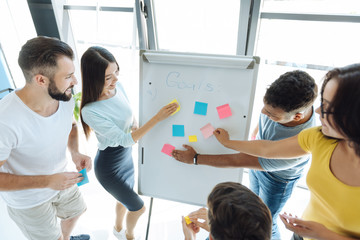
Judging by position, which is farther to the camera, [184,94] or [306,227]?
[184,94]

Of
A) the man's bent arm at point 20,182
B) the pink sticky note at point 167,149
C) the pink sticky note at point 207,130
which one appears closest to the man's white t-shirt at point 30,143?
the man's bent arm at point 20,182

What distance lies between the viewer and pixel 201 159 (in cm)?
135

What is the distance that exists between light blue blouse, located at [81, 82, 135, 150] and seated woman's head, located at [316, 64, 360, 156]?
1.00 m

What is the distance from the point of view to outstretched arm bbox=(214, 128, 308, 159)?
3.30ft

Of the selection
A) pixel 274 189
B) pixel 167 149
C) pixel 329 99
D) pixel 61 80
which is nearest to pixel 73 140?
pixel 61 80

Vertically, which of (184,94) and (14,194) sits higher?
(184,94)

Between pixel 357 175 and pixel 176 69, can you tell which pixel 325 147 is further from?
pixel 176 69

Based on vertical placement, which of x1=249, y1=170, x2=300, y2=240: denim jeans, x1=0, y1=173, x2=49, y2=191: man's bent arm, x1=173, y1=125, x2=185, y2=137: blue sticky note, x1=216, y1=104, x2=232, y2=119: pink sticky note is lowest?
x1=249, y1=170, x2=300, y2=240: denim jeans

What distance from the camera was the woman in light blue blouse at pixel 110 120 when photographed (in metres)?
1.22

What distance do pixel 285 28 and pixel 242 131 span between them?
1.17 metres

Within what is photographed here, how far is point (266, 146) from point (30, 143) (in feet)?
4.04

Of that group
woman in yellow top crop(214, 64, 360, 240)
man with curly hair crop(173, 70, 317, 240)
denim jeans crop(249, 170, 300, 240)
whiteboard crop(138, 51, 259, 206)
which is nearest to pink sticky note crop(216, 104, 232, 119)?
whiteboard crop(138, 51, 259, 206)

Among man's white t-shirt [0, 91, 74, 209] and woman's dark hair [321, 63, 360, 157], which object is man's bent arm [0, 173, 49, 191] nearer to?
man's white t-shirt [0, 91, 74, 209]

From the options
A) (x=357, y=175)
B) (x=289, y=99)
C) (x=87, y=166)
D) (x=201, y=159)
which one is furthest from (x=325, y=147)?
(x=87, y=166)
